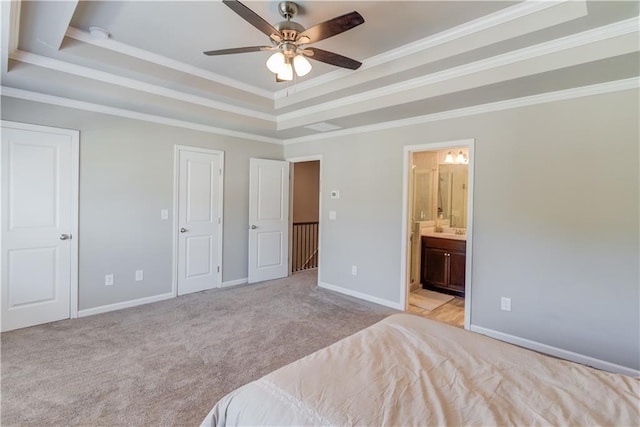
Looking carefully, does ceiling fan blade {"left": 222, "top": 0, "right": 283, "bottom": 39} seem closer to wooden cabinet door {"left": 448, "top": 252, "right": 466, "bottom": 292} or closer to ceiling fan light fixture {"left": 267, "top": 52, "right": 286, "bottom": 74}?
ceiling fan light fixture {"left": 267, "top": 52, "right": 286, "bottom": 74}

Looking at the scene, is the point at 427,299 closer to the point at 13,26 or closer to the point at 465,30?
the point at 465,30

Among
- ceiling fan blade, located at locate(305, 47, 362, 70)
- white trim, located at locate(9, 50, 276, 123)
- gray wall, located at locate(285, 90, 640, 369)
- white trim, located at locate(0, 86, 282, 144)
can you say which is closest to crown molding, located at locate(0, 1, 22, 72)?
white trim, located at locate(9, 50, 276, 123)

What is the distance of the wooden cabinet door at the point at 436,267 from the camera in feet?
15.9

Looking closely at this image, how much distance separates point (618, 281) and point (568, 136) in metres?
1.28

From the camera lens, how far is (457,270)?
4.71 m

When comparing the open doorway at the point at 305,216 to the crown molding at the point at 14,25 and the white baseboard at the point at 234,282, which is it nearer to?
the white baseboard at the point at 234,282

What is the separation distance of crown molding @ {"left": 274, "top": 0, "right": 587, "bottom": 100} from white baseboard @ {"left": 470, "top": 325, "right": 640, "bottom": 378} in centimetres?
268

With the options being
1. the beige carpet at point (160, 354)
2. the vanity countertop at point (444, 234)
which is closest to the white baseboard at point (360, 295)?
the beige carpet at point (160, 354)

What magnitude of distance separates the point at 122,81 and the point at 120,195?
1.33 metres

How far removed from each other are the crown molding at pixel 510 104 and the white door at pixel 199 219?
194 centimetres

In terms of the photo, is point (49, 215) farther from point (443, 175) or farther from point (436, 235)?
point (443, 175)

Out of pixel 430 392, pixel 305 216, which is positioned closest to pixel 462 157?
pixel 305 216

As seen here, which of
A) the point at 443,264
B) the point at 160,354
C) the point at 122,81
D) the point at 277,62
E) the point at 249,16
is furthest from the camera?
the point at 443,264

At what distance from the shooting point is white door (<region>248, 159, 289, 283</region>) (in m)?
5.21
